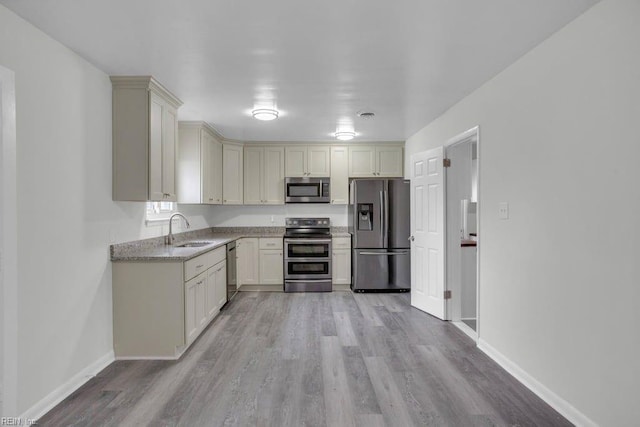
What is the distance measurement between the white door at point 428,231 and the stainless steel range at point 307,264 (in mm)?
1399

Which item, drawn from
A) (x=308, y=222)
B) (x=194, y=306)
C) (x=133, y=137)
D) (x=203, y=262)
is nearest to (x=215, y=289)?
(x=203, y=262)

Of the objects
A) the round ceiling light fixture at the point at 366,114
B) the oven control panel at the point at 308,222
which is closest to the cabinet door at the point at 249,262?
the oven control panel at the point at 308,222

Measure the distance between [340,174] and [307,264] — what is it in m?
1.58

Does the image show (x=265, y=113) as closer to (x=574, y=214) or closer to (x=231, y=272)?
(x=231, y=272)

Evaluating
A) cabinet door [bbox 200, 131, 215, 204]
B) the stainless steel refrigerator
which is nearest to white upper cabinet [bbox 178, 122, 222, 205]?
cabinet door [bbox 200, 131, 215, 204]

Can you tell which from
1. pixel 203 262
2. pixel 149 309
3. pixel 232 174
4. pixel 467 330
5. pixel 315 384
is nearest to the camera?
pixel 315 384

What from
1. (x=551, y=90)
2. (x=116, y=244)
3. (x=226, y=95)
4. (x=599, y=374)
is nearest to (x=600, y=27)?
(x=551, y=90)

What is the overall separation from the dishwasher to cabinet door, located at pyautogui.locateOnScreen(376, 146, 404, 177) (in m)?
2.64

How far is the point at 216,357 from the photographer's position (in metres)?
2.95

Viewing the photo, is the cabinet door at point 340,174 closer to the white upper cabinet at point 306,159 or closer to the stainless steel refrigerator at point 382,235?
the white upper cabinet at point 306,159

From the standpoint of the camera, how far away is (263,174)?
5566 mm

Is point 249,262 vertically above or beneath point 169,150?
beneath

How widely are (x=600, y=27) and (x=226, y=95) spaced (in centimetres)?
283

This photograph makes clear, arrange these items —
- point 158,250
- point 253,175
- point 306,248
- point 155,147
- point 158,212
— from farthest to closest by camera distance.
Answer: point 253,175 < point 306,248 < point 158,212 < point 158,250 < point 155,147
